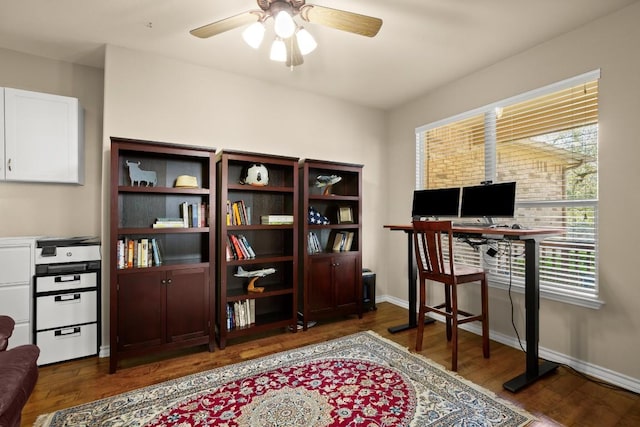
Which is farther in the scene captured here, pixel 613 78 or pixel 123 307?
pixel 123 307

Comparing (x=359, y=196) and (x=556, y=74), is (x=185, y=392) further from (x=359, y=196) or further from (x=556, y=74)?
(x=556, y=74)

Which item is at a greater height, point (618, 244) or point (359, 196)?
point (359, 196)

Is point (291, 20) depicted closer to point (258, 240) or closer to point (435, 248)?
point (435, 248)

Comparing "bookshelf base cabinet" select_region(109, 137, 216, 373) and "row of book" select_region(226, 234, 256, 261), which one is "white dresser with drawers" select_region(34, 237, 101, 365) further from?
"row of book" select_region(226, 234, 256, 261)

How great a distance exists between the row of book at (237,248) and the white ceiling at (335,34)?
1718mm

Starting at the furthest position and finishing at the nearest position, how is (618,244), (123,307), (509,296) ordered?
1. (509,296)
2. (123,307)
3. (618,244)

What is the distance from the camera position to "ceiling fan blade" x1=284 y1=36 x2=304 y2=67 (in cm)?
220

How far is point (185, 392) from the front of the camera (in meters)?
2.06

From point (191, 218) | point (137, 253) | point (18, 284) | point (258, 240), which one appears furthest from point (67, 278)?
point (258, 240)

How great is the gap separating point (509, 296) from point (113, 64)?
411 centimetres

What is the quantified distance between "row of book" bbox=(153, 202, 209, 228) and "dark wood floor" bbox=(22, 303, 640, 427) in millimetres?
1121

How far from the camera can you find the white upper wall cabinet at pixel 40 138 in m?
2.51

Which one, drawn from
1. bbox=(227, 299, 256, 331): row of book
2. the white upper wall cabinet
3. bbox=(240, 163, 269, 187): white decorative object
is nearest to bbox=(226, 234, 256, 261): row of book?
bbox=(227, 299, 256, 331): row of book

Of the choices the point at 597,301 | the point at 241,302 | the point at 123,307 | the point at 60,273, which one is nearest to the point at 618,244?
the point at 597,301
